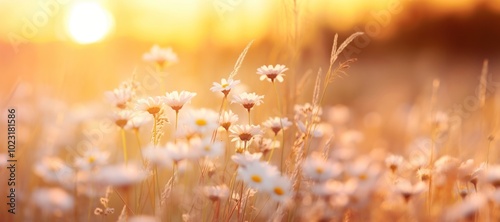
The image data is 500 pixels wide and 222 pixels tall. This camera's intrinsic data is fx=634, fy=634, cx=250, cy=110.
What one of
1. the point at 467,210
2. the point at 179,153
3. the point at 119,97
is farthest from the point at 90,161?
the point at 467,210

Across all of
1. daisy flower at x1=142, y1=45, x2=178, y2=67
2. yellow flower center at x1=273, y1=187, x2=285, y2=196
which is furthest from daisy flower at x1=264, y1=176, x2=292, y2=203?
daisy flower at x1=142, y1=45, x2=178, y2=67

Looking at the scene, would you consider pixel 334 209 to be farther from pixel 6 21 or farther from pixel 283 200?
pixel 6 21

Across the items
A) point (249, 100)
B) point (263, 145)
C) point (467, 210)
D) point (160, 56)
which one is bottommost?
point (467, 210)

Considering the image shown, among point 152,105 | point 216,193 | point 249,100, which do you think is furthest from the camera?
point 249,100

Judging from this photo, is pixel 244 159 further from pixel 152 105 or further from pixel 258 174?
pixel 152 105

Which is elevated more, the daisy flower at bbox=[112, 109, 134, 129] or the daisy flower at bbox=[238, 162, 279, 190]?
Answer: the daisy flower at bbox=[112, 109, 134, 129]

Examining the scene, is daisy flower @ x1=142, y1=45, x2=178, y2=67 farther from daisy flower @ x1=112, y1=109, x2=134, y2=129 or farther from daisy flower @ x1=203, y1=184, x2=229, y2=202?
daisy flower @ x1=203, y1=184, x2=229, y2=202

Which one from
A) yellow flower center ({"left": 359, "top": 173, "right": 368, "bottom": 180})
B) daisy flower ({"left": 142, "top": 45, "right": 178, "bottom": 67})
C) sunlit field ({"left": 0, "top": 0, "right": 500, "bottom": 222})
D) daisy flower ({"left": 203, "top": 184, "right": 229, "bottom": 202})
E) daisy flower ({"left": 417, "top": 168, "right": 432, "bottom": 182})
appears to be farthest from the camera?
yellow flower center ({"left": 359, "top": 173, "right": 368, "bottom": 180})

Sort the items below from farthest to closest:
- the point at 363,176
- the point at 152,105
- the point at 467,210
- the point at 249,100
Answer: the point at 363,176 < the point at 249,100 < the point at 152,105 < the point at 467,210
